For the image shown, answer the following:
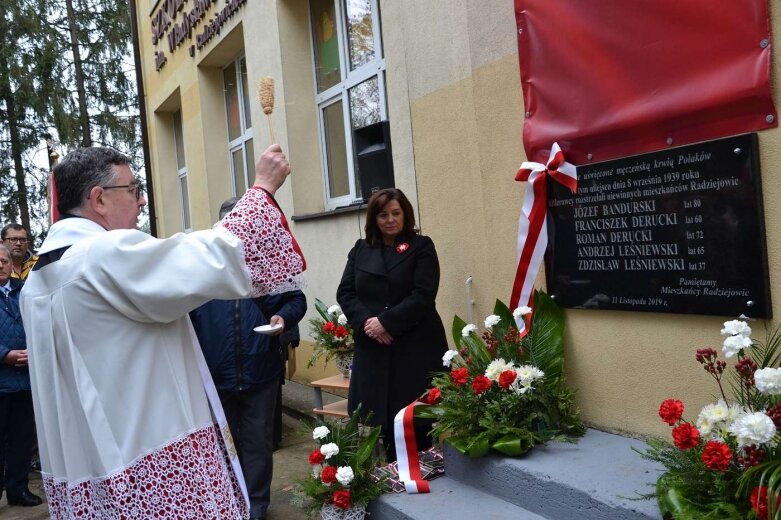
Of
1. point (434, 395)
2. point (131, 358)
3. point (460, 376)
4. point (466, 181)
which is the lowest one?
point (434, 395)

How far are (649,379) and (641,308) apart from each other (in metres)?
0.33

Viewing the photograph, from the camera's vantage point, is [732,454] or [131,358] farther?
[732,454]

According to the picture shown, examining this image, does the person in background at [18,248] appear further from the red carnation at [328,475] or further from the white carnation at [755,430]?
the white carnation at [755,430]

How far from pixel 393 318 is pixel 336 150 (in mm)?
3451

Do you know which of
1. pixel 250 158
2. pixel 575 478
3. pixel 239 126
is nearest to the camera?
pixel 575 478

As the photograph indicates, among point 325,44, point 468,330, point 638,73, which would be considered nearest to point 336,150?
point 325,44

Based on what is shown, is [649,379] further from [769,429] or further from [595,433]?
[769,429]

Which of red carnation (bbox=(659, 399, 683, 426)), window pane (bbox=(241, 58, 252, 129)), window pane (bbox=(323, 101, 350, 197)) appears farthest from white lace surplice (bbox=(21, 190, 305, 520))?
window pane (bbox=(241, 58, 252, 129))

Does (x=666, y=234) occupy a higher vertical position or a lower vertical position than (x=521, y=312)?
higher

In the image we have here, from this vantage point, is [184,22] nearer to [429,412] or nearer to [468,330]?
[468,330]

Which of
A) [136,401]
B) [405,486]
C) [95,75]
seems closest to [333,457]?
[405,486]

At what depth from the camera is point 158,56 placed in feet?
39.0

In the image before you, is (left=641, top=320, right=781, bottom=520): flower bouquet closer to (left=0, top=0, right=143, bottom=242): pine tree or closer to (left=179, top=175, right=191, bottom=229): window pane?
(left=179, top=175, right=191, bottom=229): window pane

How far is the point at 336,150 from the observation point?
7.09 m
